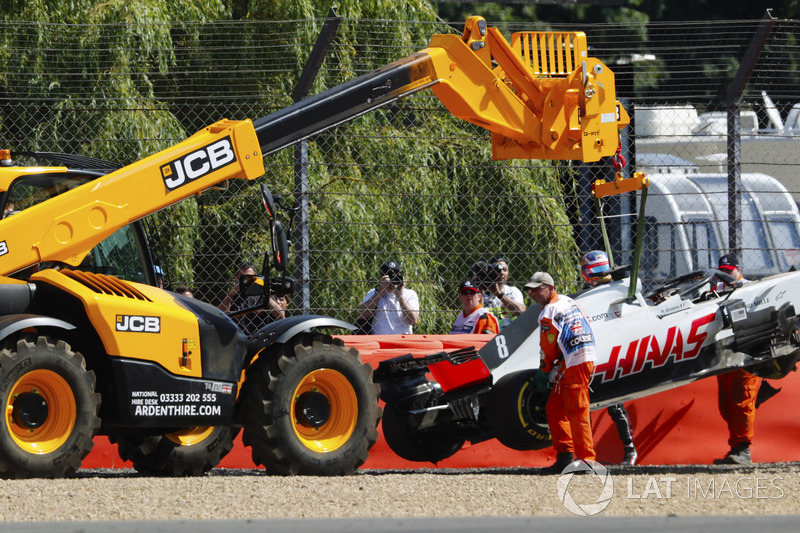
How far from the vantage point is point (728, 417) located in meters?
9.30

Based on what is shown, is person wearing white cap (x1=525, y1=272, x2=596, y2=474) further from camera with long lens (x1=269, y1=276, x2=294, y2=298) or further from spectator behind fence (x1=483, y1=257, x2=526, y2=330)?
spectator behind fence (x1=483, y1=257, x2=526, y2=330)

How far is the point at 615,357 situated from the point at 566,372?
2.04 ft

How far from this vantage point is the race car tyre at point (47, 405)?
6977mm

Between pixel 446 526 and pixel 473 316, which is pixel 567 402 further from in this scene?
pixel 446 526

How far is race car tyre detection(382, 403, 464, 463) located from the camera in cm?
854

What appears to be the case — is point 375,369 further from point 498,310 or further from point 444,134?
point 444,134

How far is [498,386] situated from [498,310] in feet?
8.14

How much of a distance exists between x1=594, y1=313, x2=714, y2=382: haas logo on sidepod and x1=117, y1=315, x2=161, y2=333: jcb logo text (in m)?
3.03

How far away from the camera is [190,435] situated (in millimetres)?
8523

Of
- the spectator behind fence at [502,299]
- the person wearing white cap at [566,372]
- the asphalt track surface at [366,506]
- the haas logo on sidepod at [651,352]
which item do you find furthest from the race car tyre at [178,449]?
the spectator behind fence at [502,299]

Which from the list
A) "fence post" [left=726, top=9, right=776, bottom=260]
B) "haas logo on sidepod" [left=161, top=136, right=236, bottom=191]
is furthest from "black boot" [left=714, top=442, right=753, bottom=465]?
"haas logo on sidepod" [left=161, top=136, right=236, bottom=191]

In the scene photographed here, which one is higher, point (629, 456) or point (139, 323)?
point (139, 323)

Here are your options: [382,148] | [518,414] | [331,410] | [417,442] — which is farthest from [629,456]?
[382,148]

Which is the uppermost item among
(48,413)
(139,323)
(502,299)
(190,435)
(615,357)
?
(139,323)
